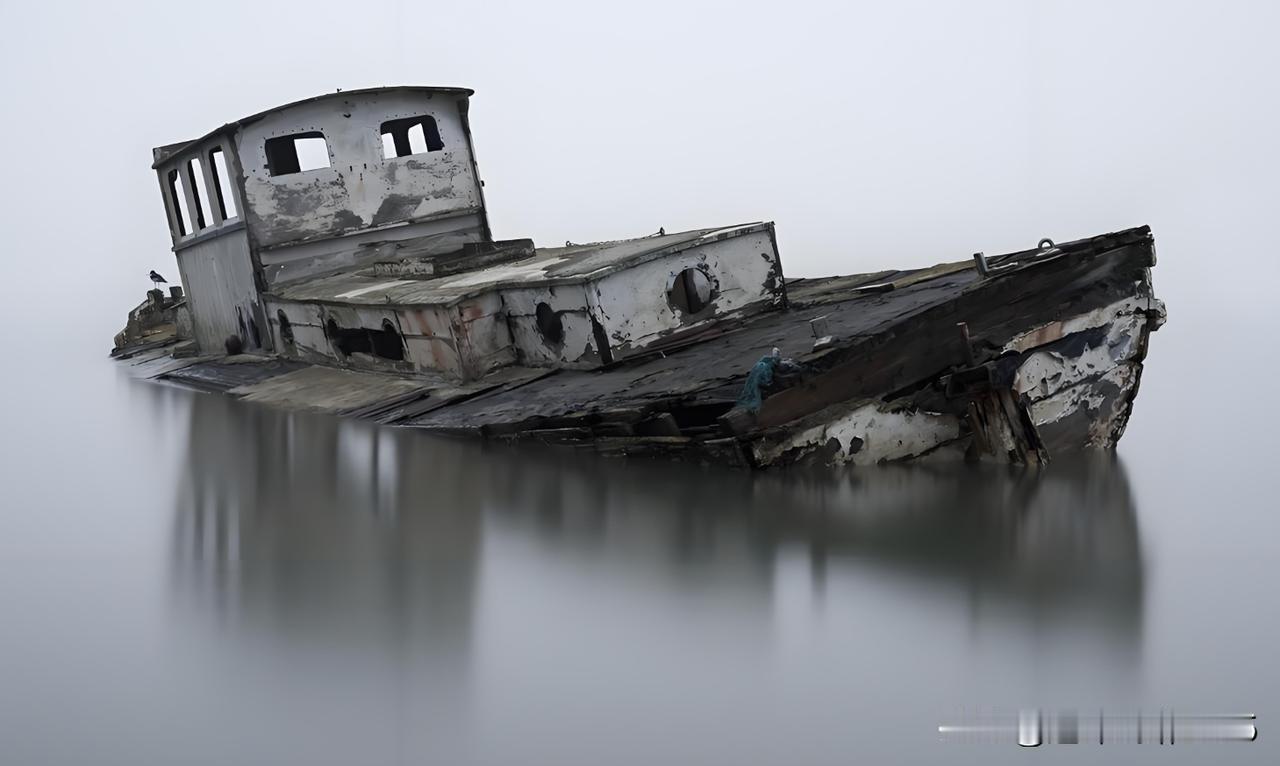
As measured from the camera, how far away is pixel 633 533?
8820 millimetres

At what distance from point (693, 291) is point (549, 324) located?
127 centimetres

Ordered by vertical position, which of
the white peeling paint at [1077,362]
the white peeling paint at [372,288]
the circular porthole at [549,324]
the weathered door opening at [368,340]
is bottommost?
the white peeling paint at [1077,362]

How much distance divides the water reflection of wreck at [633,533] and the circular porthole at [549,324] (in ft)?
4.44

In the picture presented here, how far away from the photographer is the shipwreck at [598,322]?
9523 mm

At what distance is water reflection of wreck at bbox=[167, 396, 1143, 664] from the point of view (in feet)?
25.0

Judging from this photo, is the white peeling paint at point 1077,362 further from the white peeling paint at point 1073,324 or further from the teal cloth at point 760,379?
the teal cloth at point 760,379

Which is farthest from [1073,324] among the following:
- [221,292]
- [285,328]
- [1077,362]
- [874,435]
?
[221,292]

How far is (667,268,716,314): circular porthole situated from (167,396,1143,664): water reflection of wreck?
213 cm

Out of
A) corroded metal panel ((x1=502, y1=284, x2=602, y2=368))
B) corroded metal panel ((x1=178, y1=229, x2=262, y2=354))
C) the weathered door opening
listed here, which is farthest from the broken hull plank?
corroded metal panel ((x1=178, y1=229, x2=262, y2=354))

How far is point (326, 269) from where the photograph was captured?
16.7m

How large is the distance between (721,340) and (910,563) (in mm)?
4080

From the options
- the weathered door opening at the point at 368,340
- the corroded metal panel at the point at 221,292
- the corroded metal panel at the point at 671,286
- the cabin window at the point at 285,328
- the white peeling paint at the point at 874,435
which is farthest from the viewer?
the corroded metal panel at the point at 221,292

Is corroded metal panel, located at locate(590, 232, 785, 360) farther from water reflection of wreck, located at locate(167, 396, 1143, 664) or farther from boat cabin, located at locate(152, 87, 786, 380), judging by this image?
water reflection of wreck, located at locate(167, 396, 1143, 664)

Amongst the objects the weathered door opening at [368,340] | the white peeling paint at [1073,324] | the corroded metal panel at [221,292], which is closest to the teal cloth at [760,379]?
the white peeling paint at [1073,324]
